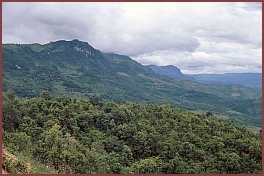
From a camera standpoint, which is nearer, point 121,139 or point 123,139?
point 121,139

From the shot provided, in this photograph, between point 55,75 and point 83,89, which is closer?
point 83,89

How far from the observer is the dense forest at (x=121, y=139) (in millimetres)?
23094

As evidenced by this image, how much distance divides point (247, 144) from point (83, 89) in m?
150

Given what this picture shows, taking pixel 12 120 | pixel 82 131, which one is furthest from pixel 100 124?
pixel 12 120

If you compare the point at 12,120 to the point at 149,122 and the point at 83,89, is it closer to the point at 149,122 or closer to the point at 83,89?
the point at 149,122

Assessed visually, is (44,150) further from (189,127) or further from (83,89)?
(83,89)

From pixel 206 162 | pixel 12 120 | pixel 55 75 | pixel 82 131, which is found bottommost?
pixel 206 162

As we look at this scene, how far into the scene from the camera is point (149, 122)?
39.0m

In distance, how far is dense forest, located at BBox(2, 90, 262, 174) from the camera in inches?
909

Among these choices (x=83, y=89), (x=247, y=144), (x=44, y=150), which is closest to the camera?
(x=44, y=150)

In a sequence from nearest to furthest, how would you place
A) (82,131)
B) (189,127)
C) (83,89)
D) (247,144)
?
(247,144) → (82,131) → (189,127) → (83,89)

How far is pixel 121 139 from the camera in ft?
113

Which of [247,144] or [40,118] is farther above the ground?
[40,118]

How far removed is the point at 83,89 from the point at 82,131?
141m
